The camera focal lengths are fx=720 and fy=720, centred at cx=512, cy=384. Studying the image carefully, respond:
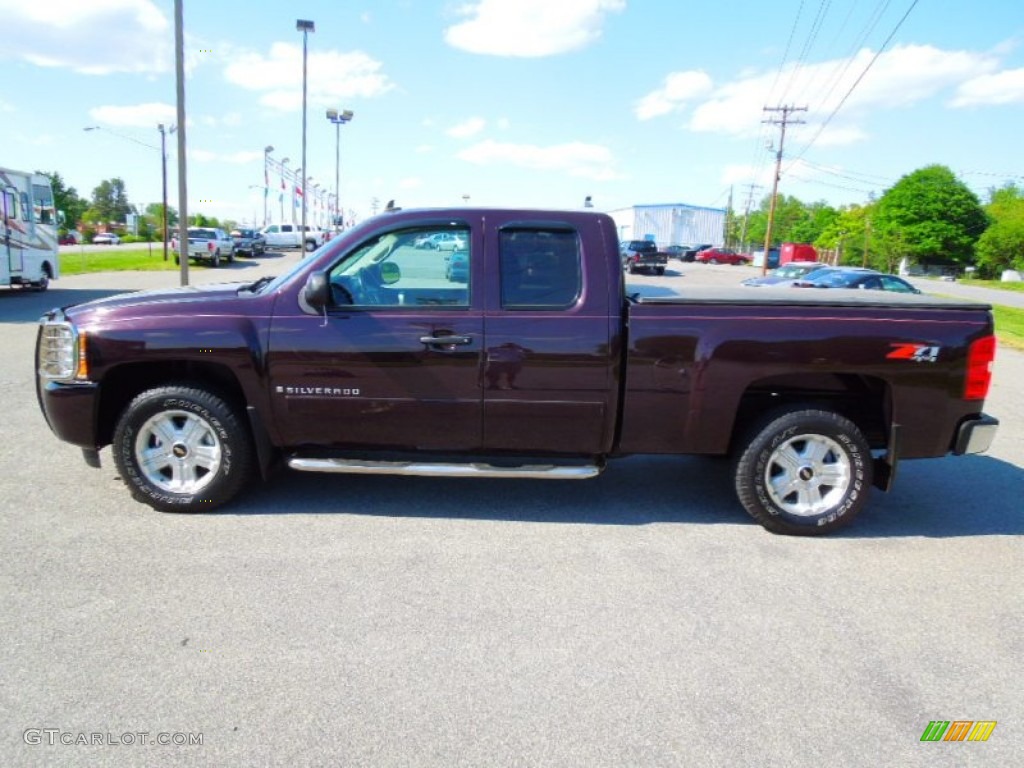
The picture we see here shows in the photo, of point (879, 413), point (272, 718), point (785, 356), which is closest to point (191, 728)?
point (272, 718)

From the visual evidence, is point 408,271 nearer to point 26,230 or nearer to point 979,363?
point 979,363

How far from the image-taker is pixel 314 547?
4125 millimetres

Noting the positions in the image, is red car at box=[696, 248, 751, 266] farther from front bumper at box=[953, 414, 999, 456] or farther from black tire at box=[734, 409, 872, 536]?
black tire at box=[734, 409, 872, 536]

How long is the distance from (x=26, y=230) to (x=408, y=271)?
1793 cm

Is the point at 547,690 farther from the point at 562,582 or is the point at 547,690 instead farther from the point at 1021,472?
the point at 1021,472

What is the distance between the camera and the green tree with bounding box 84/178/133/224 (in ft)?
414

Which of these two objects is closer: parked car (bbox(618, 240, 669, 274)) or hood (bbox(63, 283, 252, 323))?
hood (bbox(63, 283, 252, 323))

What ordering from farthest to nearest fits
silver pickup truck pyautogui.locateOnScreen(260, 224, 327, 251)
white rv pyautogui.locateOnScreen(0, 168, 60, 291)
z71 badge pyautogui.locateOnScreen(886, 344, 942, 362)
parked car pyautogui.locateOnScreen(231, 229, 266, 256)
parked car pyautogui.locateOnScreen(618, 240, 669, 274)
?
silver pickup truck pyautogui.locateOnScreen(260, 224, 327, 251) < parked car pyautogui.locateOnScreen(231, 229, 266, 256) < parked car pyautogui.locateOnScreen(618, 240, 669, 274) < white rv pyautogui.locateOnScreen(0, 168, 60, 291) < z71 badge pyautogui.locateOnScreen(886, 344, 942, 362)

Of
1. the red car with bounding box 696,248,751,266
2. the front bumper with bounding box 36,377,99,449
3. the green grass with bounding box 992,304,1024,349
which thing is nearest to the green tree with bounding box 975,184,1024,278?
the red car with bounding box 696,248,751,266

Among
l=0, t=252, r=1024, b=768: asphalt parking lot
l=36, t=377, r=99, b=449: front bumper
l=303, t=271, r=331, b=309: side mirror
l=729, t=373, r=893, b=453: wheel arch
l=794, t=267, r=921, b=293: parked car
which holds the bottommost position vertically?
l=0, t=252, r=1024, b=768: asphalt parking lot

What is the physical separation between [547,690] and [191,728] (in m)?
1.33

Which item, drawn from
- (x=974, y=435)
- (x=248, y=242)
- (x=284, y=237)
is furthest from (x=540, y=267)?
(x=284, y=237)

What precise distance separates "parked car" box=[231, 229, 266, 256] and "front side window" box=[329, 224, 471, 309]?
41.7 m

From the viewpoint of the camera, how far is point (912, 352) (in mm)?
4332
